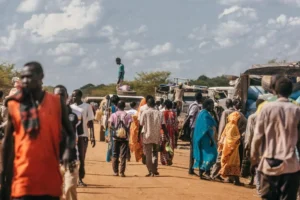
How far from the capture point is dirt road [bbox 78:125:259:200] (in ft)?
43.3

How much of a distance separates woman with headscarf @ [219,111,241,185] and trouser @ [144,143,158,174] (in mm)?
1674

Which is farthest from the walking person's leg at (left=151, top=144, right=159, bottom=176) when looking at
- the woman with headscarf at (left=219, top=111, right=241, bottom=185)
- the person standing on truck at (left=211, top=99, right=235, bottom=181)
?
the woman with headscarf at (left=219, top=111, right=241, bottom=185)

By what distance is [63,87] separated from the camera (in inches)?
405

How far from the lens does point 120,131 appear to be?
1589cm

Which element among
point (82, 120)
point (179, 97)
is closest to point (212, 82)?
point (179, 97)

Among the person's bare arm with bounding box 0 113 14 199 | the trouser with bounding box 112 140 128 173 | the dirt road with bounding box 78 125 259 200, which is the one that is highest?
the person's bare arm with bounding box 0 113 14 199

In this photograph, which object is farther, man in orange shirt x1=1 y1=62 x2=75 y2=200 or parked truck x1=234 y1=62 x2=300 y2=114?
parked truck x1=234 y1=62 x2=300 y2=114

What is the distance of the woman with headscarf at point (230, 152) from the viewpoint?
600 inches

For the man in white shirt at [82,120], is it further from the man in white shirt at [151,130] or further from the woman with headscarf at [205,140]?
the woman with headscarf at [205,140]

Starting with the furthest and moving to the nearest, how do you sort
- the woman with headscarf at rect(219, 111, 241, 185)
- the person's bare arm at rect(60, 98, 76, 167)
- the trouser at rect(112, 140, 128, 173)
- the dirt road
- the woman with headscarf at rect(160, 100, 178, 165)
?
the woman with headscarf at rect(160, 100, 178, 165) < the trouser at rect(112, 140, 128, 173) < the woman with headscarf at rect(219, 111, 241, 185) < the dirt road < the person's bare arm at rect(60, 98, 76, 167)

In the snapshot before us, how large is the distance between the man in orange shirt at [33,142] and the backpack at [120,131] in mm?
9579

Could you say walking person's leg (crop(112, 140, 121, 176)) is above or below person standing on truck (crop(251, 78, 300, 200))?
below

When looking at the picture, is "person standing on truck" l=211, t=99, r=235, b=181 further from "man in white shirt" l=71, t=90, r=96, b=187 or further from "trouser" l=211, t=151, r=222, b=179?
"man in white shirt" l=71, t=90, r=96, b=187

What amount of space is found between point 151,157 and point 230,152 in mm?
1953
